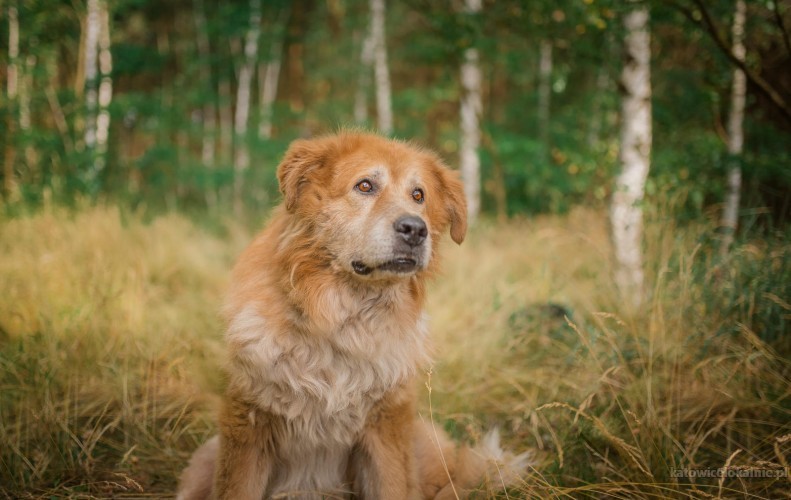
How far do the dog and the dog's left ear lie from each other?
0.20 meters

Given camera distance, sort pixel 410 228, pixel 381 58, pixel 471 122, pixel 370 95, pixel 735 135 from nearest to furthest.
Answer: pixel 410 228 → pixel 735 135 → pixel 471 122 → pixel 381 58 → pixel 370 95

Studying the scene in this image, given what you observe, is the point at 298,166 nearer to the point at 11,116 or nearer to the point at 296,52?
the point at 11,116

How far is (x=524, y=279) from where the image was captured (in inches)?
224

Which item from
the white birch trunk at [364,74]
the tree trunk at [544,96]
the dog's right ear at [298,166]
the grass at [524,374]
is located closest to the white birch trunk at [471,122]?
the tree trunk at [544,96]

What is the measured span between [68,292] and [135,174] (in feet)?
26.8

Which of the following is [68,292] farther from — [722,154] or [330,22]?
[330,22]

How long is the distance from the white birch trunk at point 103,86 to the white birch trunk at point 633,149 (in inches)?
288

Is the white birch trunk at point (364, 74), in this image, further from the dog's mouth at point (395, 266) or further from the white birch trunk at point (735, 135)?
the dog's mouth at point (395, 266)

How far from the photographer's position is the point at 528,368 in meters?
3.92

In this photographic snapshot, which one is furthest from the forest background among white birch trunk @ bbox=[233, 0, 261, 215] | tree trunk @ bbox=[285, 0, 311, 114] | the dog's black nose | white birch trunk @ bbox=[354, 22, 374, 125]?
tree trunk @ bbox=[285, 0, 311, 114]

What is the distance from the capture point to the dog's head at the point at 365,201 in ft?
7.61

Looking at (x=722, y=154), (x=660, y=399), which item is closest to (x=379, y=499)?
(x=660, y=399)

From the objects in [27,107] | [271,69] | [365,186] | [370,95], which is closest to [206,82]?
[271,69]

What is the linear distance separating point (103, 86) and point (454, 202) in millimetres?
8728
